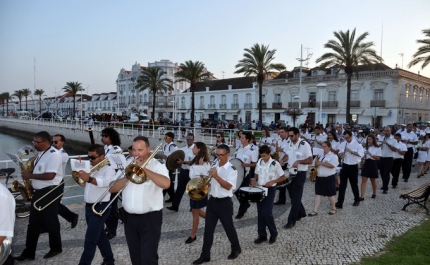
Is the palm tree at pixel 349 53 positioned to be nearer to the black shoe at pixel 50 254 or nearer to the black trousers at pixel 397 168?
the black trousers at pixel 397 168

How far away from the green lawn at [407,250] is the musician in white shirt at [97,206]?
4.02 metres

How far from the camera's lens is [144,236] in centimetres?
380

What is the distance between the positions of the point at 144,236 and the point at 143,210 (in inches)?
11.7

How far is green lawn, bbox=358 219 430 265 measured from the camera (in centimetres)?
530

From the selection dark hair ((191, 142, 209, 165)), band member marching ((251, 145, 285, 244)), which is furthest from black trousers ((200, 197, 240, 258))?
dark hair ((191, 142, 209, 165))

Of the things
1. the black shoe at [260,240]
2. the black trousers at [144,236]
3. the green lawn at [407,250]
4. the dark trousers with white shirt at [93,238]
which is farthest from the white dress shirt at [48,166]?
the green lawn at [407,250]

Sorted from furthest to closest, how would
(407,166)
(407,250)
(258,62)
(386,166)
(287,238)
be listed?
(258,62), (407,166), (386,166), (287,238), (407,250)

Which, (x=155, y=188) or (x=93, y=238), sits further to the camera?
(x=93, y=238)

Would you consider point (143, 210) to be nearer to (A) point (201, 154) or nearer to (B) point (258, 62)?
(A) point (201, 154)

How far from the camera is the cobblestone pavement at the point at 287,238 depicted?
545 centimetres

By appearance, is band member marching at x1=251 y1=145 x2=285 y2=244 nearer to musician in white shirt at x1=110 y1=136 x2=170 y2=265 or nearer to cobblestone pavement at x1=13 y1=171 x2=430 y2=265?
cobblestone pavement at x1=13 y1=171 x2=430 y2=265

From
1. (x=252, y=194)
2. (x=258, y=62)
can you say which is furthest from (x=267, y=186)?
(x=258, y=62)

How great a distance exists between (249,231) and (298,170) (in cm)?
171

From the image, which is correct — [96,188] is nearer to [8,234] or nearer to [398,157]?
[8,234]
